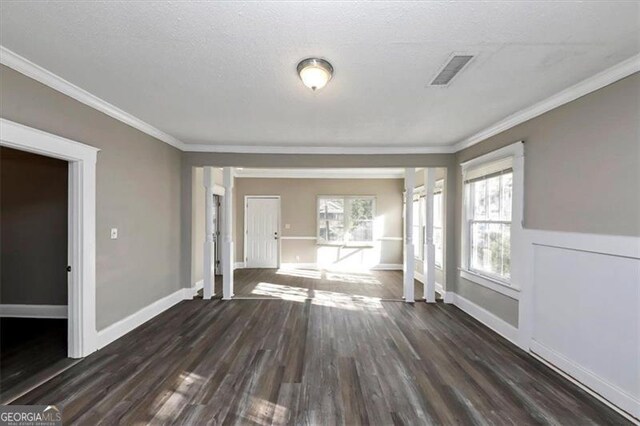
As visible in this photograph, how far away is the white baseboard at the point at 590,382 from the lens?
6.88 feet

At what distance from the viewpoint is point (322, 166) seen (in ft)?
16.1

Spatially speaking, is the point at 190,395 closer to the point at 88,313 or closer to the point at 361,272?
the point at 88,313

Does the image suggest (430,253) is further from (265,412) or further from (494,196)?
(265,412)

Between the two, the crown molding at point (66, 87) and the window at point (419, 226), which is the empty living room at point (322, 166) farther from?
the window at point (419, 226)

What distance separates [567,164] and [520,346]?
1.93 metres

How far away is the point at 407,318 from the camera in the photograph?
4.05 meters

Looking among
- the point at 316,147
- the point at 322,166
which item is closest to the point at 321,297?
the point at 322,166

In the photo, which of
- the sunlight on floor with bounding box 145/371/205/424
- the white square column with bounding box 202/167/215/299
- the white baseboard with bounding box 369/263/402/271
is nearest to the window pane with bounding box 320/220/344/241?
the white baseboard with bounding box 369/263/402/271

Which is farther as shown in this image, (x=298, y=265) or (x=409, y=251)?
(x=298, y=265)

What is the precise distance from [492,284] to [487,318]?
18.1 inches

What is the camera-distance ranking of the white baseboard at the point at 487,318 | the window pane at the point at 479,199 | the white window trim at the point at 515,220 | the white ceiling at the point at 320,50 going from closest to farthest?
the white ceiling at the point at 320,50 → the white window trim at the point at 515,220 → the white baseboard at the point at 487,318 → the window pane at the point at 479,199

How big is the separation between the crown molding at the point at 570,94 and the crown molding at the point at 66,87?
14.2 feet

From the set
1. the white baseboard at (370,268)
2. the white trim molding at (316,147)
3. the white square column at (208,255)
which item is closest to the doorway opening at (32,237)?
the white trim molding at (316,147)

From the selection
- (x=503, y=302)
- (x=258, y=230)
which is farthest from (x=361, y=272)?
(x=503, y=302)
